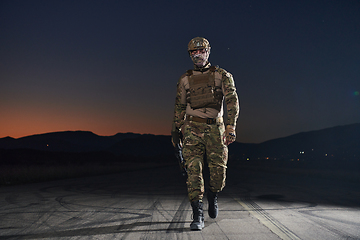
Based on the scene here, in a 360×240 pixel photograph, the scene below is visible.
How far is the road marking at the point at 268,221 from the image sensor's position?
12.8ft

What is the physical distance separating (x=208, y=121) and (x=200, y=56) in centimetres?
102

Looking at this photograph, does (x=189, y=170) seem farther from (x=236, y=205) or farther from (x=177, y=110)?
(x=236, y=205)

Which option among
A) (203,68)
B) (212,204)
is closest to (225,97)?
(203,68)

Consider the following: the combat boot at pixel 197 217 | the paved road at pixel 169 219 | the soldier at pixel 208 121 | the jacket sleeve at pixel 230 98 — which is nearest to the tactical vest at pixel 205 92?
the soldier at pixel 208 121

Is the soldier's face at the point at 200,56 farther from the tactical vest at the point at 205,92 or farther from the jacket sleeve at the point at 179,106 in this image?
the jacket sleeve at the point at 179,106

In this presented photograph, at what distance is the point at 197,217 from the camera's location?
448 cm

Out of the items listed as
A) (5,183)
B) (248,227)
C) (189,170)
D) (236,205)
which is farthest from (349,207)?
(5,183)

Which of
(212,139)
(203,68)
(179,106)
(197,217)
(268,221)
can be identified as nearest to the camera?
(197,217)

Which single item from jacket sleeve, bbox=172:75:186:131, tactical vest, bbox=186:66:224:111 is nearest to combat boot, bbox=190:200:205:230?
jacket sleeve, bbox=172:75:186:131

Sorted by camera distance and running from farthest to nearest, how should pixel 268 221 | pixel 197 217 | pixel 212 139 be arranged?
pixel 212 139 → pixel 268 221 → pixel 197 217

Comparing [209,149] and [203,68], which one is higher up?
[203,68]

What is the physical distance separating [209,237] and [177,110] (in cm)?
219

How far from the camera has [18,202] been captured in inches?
274

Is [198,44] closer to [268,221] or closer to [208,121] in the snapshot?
[208,121]
